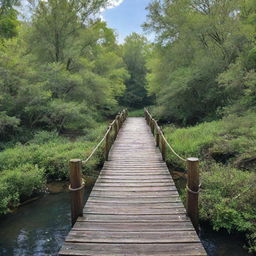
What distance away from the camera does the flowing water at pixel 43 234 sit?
4.46 m

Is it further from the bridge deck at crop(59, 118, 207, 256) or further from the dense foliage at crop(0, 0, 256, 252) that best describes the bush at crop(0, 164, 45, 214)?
the bridge deck at crop(59, 118, 207, 256)

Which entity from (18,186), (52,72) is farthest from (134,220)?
(52,72)

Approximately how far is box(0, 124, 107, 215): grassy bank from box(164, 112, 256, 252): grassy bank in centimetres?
362

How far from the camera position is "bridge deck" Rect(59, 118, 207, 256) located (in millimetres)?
3156

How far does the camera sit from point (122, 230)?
3.59m

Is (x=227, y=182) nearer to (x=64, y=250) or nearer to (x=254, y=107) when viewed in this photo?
(x=64, y=250)

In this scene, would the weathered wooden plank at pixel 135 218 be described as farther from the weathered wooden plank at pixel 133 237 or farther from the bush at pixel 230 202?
the bush at pixel 230 202

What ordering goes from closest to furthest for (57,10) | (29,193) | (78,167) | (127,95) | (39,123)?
(78,167) → (29,193) → (39,123) → (57,10) → (127,95)

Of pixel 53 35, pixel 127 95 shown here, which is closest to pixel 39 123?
pixel 53 35

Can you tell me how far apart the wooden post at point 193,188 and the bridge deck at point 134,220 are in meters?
0.16

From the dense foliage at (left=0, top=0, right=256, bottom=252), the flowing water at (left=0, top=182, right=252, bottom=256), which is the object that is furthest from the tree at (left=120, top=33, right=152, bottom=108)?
the flowing water at (left=0, top=182, right=252, bottom=256)

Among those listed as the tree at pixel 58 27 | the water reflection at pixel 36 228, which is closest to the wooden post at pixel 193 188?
the water reflection at pixel 36 228

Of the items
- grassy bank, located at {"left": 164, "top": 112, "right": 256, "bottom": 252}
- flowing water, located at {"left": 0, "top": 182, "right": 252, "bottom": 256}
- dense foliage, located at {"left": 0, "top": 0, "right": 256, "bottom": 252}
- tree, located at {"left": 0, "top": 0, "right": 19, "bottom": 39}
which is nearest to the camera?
flowing water, located at {"left": 0, "top": 182, "right": 252, "bottom": 256}

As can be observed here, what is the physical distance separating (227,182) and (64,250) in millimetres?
4226
